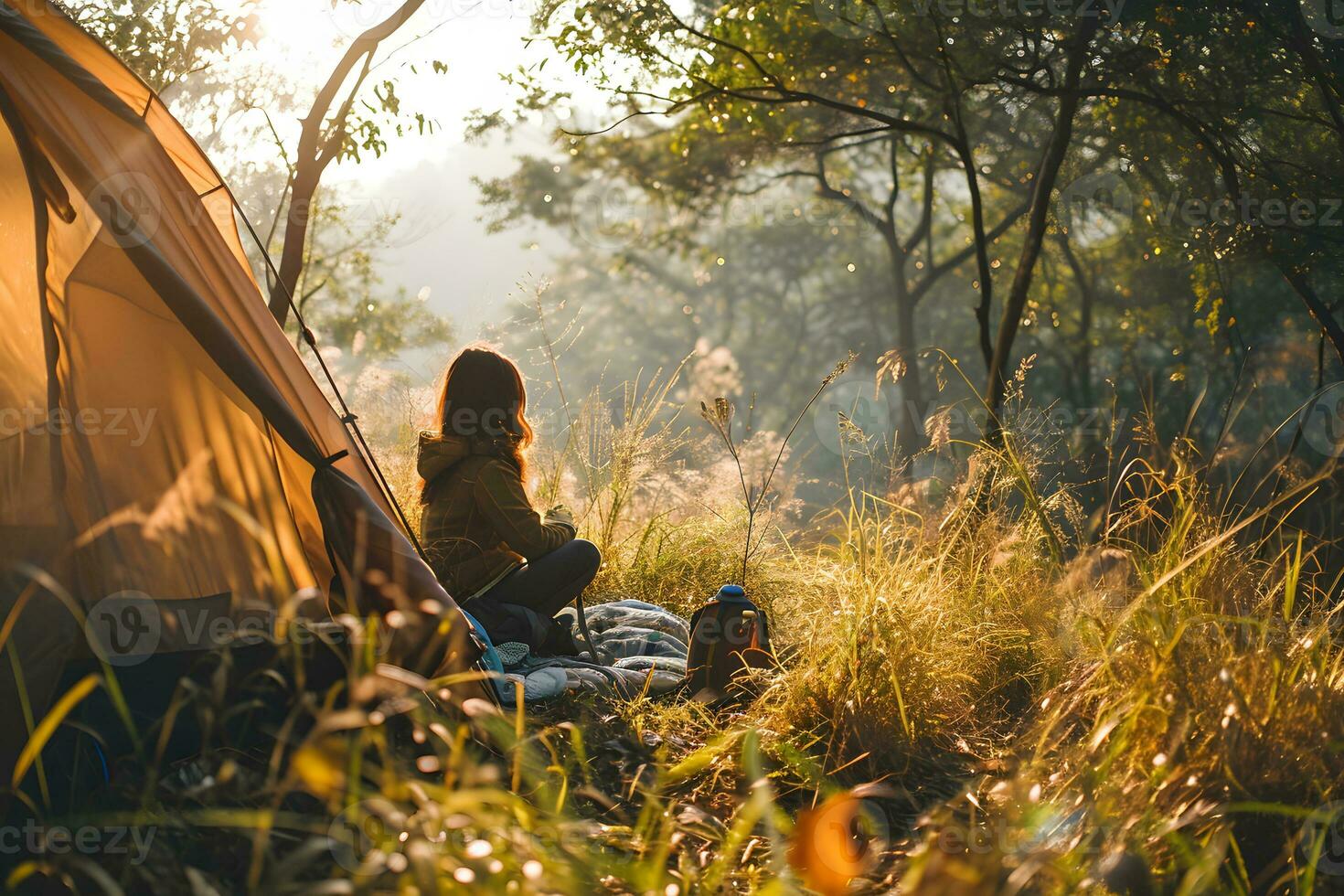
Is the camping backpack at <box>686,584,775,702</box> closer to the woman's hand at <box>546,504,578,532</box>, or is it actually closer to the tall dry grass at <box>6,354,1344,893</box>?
the tall dry grass at <box>6,354,1344,893</box>

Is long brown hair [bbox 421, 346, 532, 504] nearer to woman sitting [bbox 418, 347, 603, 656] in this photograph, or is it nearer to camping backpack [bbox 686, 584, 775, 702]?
woman sitting [bbox 418, 347, 603, 656]

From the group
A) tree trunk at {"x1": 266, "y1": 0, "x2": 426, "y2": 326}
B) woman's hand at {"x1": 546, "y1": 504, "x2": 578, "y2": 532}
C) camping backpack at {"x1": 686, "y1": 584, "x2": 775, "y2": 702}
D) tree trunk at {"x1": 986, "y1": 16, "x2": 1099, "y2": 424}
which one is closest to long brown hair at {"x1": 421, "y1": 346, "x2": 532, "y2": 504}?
woman's hand at {"x1": 546, "y1": 504, "x2": 578, "y2": 532}

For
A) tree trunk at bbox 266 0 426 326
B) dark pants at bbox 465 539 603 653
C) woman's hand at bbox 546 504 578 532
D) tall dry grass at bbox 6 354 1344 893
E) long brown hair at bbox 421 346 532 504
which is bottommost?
tall dry grass at bbox 6 354 1344 893

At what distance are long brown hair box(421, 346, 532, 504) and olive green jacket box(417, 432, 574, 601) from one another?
0.04 m

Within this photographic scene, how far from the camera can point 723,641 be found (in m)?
2.93

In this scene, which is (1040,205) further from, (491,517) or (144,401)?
(144,401)

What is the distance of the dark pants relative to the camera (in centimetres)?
313

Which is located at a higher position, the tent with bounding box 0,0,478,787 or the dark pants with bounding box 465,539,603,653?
the tent with bounding box 0,0,478,787

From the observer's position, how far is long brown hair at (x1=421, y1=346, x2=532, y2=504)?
307 centimetres

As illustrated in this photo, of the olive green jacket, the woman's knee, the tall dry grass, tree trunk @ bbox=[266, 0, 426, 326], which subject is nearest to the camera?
the tall dry grass

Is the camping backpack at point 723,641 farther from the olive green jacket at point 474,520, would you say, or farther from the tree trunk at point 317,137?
the tree trunk at point 317,137

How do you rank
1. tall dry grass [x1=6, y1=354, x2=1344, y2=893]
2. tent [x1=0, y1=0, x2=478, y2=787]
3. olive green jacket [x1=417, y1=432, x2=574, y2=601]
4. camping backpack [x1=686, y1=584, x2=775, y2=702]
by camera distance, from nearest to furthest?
tall dry grass [x1=6, y1=354, x2=1344, y2=893]
tent [x1=0, y1=0, x2=478, y2=787]
camping backpack [x1=686, y1=584, x2=775, y2=702]
olive green jacket [x1=417, y1=432, x2=574, y2=601]

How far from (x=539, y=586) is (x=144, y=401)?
1312 millimetres

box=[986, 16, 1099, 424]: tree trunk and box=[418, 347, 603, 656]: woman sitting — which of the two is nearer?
box=[418, 347, 603, 656]: woman sitting
